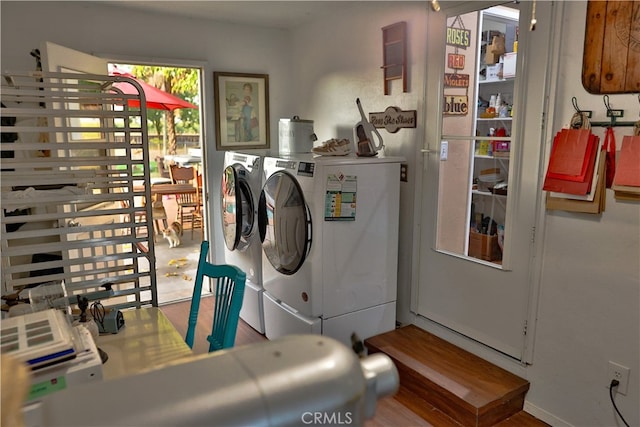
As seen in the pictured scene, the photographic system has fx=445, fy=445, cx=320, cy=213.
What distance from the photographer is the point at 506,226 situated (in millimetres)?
2434

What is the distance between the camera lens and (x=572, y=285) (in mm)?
2143

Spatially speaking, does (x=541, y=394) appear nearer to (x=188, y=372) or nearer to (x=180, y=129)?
(x=188, y=372)

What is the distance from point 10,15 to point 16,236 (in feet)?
6.27

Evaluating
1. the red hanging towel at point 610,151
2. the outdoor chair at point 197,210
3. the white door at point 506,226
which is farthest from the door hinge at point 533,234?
the outdoor chair at point 197,210

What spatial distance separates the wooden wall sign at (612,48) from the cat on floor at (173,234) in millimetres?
5221

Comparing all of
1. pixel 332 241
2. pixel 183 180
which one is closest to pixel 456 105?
pixel 332 241

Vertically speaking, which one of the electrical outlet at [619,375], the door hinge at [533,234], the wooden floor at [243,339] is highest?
the door hinge at [533,234]

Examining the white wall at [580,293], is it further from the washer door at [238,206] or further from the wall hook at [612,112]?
the washer door at [238,206]

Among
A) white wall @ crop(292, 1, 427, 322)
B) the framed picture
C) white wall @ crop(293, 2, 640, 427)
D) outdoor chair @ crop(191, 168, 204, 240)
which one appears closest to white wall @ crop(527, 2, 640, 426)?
white wall @ crop(293, 2, 640, 427)

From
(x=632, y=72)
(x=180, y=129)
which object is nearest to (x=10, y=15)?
(x=632, y=72)

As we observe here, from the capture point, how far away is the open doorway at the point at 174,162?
4.39 meters

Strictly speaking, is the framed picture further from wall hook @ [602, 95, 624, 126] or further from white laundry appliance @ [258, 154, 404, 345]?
wall hook @ [602, 95, 624, 126]

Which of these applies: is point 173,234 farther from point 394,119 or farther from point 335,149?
point 394,119

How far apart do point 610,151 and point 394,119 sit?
1.40 meters
